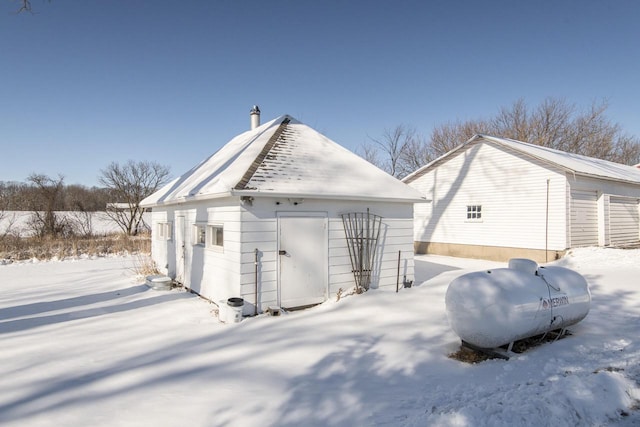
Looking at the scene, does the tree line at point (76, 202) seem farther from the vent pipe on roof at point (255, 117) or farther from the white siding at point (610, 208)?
the white siding at point (610, 208)

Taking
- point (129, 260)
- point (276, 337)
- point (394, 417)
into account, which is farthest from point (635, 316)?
point (129, 260)

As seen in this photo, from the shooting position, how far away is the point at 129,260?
1511 cm

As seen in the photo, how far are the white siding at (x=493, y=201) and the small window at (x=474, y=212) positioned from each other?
6.7 inches

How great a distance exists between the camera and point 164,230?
1139 centimetres

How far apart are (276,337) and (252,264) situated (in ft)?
5.22

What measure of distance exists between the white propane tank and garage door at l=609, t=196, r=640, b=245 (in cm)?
1200

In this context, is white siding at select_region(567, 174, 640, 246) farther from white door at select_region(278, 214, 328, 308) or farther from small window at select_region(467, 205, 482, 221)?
white door at select_region(278, 214, 328, 308)

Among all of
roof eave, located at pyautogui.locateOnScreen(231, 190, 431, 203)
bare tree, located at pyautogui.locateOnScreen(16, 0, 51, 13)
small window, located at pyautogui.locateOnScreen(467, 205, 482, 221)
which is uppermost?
bare tree, located at pyautogui.locateOnScreen(16, 0, 51, 13)

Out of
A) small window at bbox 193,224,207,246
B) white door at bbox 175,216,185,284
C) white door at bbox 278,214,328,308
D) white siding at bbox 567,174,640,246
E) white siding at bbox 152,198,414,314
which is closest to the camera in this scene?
white siding at bbox 152,198,414,314

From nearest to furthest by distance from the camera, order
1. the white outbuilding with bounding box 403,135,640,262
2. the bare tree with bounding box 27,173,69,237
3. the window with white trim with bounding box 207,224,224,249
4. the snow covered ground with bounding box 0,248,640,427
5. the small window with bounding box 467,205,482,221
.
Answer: the snow covered ground with bounding box 0,248,640,427 < the window with white trim with bounding box 207,224,224,249 < the white outbuilding with bounding box 403,135,640,262 < the small window with bounding box 467,205,482,221 < the bare tree with bounding box 27,173,69,237

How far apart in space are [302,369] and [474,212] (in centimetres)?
1275


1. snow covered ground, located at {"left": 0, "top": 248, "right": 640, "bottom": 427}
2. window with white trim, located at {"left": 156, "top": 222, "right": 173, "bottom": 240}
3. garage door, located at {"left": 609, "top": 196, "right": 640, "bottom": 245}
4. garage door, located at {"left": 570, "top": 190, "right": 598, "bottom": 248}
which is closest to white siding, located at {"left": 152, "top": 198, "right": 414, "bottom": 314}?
snow covered ground, located at {"left": 0, "top": 248, "right": 640, "bottom": 427}

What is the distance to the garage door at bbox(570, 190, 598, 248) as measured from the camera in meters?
12.7

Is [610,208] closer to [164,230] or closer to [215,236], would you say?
[215,236]
